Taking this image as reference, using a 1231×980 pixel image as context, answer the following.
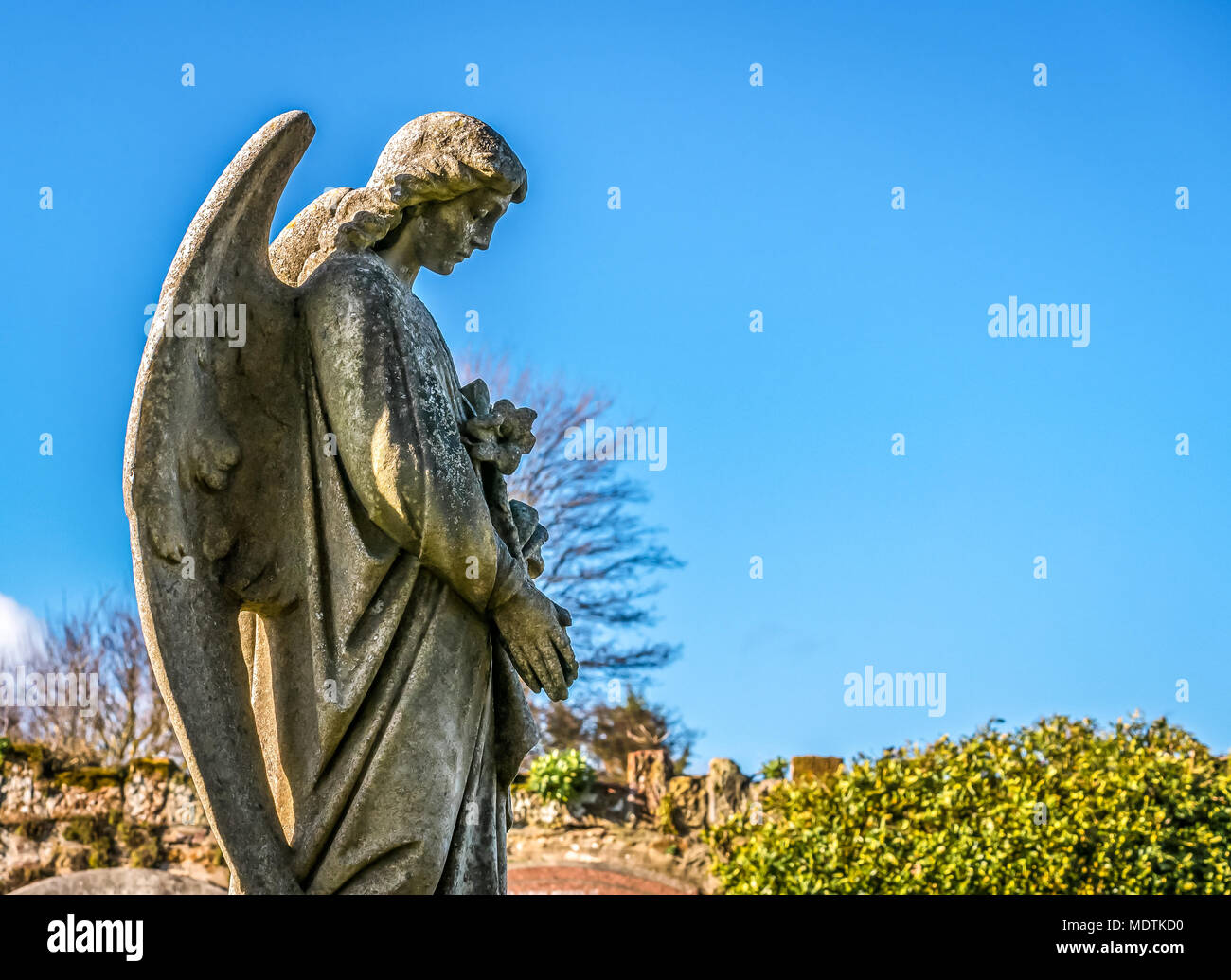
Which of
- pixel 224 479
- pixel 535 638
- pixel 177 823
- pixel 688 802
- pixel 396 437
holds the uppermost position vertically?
pixel 396 437

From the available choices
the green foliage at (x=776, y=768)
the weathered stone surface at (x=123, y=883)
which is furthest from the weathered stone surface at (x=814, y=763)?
the weathered stone surface at (x=123, y=883)

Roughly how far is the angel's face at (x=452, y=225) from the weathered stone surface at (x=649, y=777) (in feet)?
49.8

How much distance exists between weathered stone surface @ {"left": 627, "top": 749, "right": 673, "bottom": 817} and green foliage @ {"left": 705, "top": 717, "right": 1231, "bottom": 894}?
21.0 feet

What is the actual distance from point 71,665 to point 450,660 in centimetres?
2183

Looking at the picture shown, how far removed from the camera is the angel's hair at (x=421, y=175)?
13.2 ft

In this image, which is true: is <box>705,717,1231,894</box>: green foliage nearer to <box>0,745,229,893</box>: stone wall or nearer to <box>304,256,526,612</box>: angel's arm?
<box>304,256,526,612</box>: angel's arm

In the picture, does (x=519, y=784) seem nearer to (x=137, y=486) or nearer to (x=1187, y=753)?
(x=1187, y=753)

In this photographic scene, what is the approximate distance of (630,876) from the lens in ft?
58.1

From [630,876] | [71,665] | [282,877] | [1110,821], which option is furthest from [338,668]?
[71,665]

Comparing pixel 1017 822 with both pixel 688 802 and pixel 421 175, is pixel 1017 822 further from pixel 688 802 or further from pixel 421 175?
pixel 421 175

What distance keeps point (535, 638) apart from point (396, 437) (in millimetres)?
677

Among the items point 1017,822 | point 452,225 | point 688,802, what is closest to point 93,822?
point 688,802

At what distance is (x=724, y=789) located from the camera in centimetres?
1828
